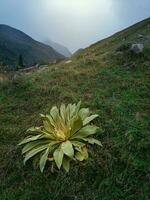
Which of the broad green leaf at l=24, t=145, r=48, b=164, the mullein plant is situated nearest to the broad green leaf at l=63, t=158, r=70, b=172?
the mullein plant

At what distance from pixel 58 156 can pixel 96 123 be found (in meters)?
1.76

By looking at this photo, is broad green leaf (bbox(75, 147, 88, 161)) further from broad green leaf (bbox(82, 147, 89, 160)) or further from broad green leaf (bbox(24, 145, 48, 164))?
broad green leaf (bbox(24, 145, 48, 164))

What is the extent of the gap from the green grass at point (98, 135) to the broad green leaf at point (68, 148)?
0.96 feet

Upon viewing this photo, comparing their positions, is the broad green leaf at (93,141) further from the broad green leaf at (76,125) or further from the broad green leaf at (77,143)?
the broad green leaf at (76,125)

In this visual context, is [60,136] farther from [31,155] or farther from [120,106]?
[120,106]

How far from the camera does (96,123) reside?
983 cm

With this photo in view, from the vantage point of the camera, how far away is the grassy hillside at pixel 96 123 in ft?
26.1

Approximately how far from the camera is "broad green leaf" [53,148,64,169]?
821 cm

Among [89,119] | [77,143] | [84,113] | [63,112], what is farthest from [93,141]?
[63,112]

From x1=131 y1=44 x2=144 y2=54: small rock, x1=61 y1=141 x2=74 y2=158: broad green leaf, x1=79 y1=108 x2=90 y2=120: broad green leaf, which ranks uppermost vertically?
x1=131 y1=44 x2=144 y2=54: small rock

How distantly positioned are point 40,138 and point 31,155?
57 cm

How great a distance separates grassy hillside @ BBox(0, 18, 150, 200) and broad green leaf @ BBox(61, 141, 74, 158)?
0.27 meters

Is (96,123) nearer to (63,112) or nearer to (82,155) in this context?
(63,112)

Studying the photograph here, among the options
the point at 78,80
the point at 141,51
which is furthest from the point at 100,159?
the point at 141,51
